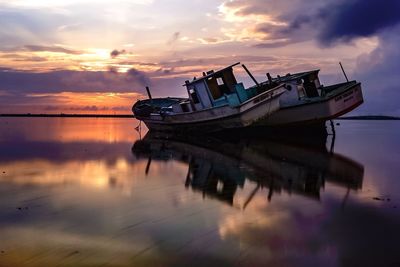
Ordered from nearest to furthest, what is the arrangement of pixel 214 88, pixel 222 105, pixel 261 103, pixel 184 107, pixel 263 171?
pixel 263 171, pixel 261 103, pixel 222 105, pixel 214 88, pixel 184 107

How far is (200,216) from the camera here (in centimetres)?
734

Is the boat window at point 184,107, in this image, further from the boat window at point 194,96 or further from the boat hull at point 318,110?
the boat hull at point 318,110

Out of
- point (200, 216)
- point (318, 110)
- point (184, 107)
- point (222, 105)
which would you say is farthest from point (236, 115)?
point (200, 216)

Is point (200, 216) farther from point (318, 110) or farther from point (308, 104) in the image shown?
point (318, 110)

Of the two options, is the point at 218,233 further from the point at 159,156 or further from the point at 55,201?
the point at 159,156

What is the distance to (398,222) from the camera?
7012mm

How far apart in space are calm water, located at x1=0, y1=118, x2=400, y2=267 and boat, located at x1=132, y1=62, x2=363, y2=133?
37.8 feet

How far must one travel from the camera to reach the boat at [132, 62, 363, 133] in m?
25.4

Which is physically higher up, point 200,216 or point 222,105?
point 222,105

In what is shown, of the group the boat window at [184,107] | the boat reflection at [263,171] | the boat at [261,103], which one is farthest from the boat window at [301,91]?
the boat reflection at [263,171]

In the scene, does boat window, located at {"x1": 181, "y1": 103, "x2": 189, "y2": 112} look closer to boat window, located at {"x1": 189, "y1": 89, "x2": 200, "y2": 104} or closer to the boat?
the boat

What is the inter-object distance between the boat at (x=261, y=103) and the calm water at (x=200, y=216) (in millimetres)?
11507

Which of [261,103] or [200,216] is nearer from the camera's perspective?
[200,216]

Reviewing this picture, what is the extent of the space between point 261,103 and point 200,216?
60.5ft
